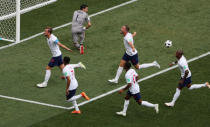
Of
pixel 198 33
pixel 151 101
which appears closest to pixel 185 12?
pixel 198 33

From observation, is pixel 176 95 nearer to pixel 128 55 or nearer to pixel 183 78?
pixel 183 78

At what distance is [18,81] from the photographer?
910 inches

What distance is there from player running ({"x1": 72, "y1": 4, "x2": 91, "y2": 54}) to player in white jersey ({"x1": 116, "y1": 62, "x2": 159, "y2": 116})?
574cm

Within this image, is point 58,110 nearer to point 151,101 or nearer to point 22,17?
point 151,101

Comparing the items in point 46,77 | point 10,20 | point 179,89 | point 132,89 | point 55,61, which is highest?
point 10,20

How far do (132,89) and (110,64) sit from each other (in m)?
4.78

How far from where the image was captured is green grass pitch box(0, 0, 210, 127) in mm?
20328

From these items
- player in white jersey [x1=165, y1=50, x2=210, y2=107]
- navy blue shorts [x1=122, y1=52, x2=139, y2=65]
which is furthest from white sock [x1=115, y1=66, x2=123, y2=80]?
player in white jersey [x1=165, y1=50, x2=210, y2=107]

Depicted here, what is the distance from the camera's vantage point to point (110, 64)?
2459cm

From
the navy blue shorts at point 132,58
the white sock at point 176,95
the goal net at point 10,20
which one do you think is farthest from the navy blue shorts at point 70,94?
the goal net at point 10,20

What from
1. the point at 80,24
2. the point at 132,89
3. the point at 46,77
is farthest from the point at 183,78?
the point at 80,24

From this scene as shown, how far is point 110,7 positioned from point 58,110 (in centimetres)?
1024

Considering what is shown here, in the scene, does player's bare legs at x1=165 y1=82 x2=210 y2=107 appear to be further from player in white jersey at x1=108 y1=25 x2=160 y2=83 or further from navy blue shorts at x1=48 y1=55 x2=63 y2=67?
navy blue shorts at x1=48 y1=55 x2=63 y2=67

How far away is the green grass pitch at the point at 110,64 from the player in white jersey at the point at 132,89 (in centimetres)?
40
